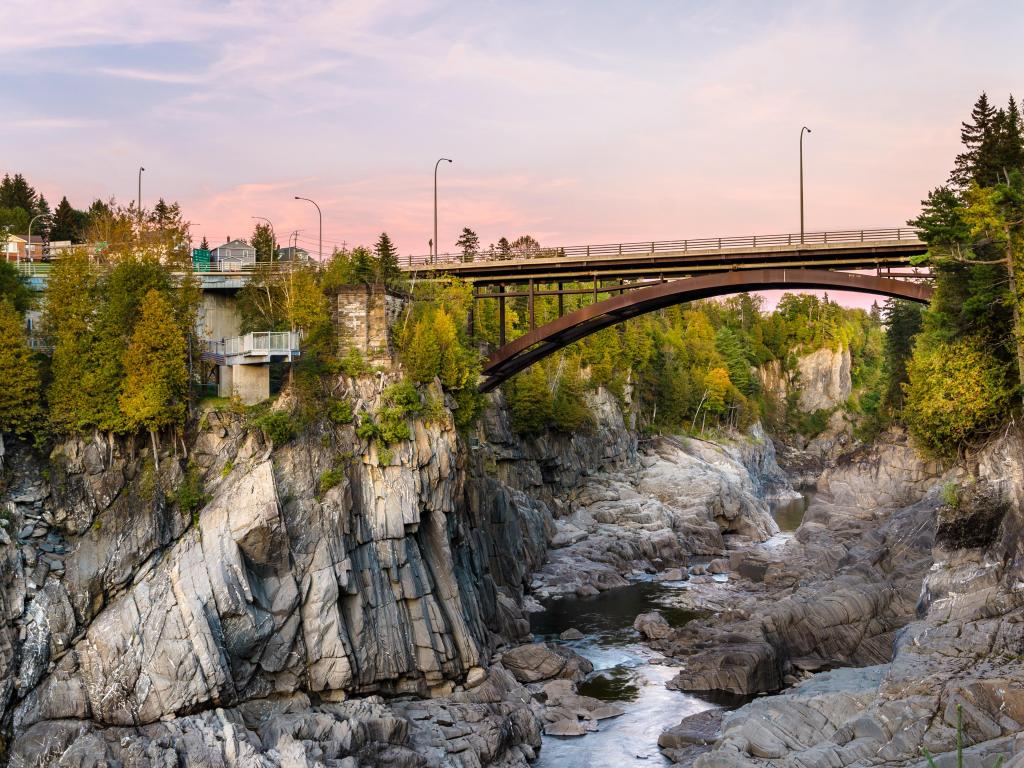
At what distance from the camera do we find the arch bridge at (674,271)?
134 feet

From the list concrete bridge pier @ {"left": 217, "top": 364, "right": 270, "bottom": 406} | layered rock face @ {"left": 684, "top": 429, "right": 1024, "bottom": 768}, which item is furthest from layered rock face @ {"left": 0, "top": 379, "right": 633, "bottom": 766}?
layered rock face @ {"left": 684, "top": 429, "right": 1024, "bottom": 768}

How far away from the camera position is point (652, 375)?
89.4 m

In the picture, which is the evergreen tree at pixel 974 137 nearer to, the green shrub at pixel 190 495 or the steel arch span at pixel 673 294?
the steel arch span at pixel 673 294

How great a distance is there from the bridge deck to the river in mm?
16376

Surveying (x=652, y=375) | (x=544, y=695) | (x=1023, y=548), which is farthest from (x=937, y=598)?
(x=652, y=375)

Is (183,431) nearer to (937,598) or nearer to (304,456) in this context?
(304,456)

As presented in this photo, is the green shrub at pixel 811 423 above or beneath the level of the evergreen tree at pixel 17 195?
beneath

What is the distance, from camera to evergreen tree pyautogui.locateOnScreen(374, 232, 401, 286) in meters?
40.0

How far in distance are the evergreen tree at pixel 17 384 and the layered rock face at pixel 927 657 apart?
75.3 feet

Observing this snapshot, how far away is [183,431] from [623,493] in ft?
132

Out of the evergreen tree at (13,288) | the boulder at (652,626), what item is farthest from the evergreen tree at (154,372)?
the boulder at (652,626)

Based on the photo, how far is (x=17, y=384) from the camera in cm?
3062

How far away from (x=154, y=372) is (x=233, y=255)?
47.2 ft

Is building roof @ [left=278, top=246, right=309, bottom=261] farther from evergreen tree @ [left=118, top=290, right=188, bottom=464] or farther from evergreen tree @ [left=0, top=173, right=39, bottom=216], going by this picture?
evergreen tree @ [left=0, top=173, right=39, bottom=216]
